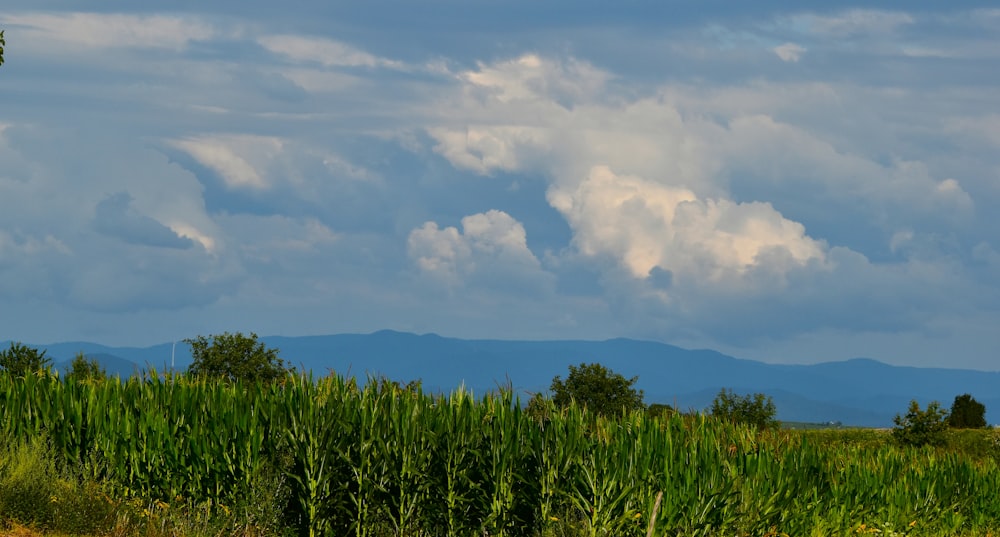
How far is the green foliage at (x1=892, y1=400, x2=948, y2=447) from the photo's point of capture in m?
51.2

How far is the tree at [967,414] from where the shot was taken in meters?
70.1

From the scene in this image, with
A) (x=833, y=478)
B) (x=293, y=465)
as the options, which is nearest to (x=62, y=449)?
(x=293, y=465)

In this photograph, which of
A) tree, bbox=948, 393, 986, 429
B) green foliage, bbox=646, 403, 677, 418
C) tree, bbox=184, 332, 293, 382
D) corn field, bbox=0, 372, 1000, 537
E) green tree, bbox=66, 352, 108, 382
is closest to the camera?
corn field, bbox=0, 372, 1000, 537

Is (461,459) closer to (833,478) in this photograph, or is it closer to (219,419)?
(219,419)

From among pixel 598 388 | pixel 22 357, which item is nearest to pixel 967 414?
pixel 598 388

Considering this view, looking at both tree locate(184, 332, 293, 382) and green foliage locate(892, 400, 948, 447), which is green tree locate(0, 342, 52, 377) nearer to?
tree locate(184, 332, 293, 382)

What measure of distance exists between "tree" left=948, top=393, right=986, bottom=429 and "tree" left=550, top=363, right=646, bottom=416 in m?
26.6

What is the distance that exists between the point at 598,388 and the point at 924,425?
15330 mm

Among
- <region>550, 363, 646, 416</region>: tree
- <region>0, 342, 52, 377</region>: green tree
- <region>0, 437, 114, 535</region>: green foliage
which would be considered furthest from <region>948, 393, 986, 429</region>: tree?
<region>0, 437, 114, 535</region>: green foliage

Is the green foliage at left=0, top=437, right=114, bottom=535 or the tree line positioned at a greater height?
the tree line

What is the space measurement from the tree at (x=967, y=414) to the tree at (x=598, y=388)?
26585 millimetres

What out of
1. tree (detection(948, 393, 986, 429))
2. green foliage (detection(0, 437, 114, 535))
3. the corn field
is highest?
tree (detection(948, 393, 986, 429))

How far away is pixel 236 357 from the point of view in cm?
5131

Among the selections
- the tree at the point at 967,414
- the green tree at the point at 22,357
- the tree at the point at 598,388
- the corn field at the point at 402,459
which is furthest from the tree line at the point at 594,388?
the corn field at the point at 402,459
